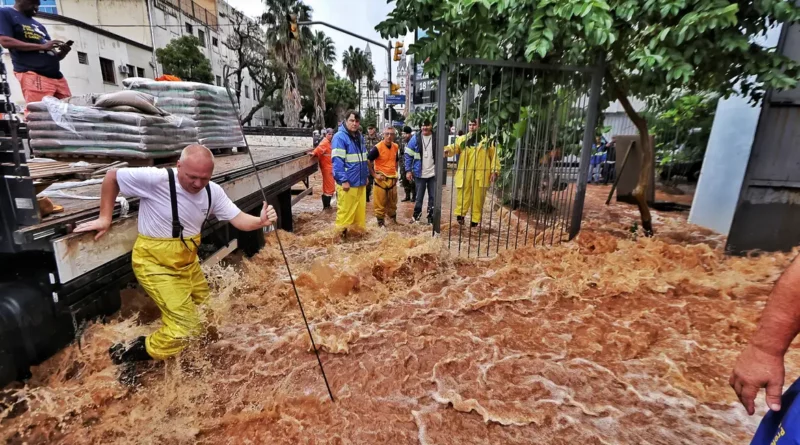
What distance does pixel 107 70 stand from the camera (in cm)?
1920

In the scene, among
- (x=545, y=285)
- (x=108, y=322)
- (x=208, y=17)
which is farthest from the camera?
(x=208, y=17)

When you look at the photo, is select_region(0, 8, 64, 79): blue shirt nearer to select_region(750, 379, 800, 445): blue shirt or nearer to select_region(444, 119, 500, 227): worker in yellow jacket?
select_region(444, 119, 500, 227): worker in yellow jacket

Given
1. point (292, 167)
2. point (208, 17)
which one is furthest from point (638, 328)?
point (208, 17)

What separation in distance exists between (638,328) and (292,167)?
510cm

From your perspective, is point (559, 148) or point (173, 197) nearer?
point (173, 197)

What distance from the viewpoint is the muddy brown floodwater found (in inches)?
95.8

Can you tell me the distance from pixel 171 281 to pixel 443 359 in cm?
209

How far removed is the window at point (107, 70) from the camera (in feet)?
61.6

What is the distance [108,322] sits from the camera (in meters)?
2.57

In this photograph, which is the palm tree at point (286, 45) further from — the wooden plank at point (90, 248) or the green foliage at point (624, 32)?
the wooden plank at point (90, 248)

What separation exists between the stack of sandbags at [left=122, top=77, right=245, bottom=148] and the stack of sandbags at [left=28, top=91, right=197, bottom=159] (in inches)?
30.7

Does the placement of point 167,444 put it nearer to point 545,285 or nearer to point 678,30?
point 545,285

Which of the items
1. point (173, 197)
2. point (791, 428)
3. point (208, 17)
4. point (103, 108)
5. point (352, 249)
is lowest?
point (352, 249)

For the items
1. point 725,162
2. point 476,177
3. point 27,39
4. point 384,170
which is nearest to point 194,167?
point 27,39
